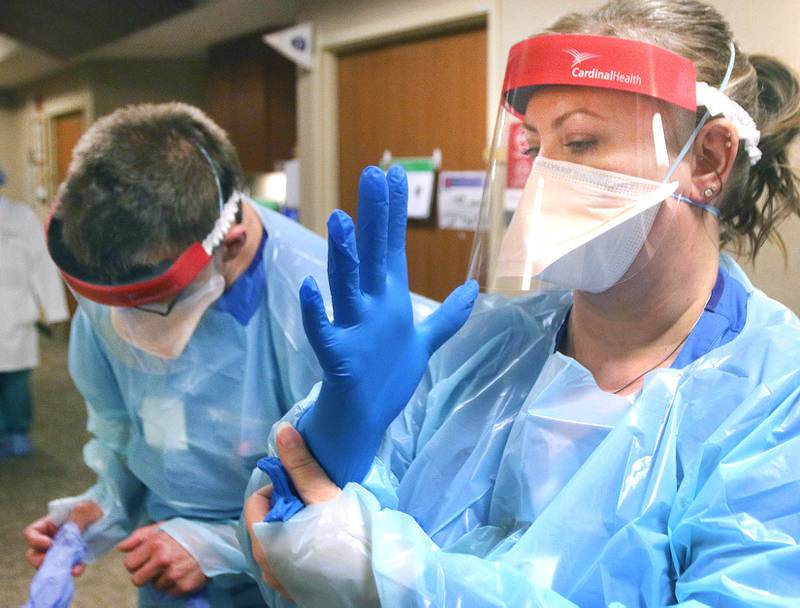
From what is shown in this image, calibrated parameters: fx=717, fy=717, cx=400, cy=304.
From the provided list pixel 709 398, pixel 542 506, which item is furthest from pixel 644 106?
pixel 542 506

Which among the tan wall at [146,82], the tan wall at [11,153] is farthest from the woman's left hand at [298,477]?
the tan wall at [11,153]

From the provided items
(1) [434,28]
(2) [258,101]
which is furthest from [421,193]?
(2) [258,101]

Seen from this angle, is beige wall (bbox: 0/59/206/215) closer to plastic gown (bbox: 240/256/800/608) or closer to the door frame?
the door frame

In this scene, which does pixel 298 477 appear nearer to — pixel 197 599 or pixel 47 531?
pixel 197 599

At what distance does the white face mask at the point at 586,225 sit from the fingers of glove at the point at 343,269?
0.23 meters

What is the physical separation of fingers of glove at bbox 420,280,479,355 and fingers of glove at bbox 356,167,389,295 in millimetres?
98

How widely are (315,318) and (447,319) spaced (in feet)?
0.61

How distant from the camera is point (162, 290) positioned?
1.08m

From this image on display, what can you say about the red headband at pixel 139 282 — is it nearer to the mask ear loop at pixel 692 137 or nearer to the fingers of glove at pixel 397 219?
the fingers of glove at pixel 397 219

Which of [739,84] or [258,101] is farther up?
[258,101]

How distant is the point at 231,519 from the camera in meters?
1.21

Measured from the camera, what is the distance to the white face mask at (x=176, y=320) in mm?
1163

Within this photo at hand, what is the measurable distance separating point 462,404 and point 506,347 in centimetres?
10

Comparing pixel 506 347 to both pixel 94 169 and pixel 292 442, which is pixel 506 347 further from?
pixel 94 169
